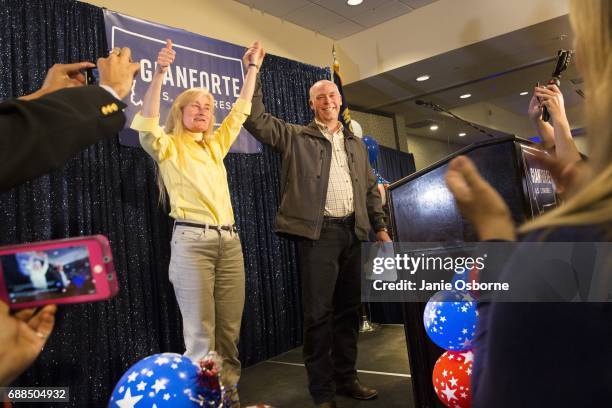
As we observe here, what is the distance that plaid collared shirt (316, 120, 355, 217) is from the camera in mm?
2279

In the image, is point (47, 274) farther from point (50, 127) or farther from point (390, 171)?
point (390, 171)

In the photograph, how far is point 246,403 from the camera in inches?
98.0

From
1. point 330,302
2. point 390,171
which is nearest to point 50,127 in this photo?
point 330,302

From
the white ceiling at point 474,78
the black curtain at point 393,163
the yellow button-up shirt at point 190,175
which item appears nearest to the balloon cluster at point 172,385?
the yellow button-up shirt at point 190,175

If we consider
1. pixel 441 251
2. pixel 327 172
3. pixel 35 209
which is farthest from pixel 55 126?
pixel 35 209

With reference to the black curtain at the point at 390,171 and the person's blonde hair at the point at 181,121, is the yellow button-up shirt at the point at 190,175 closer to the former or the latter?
the person's blonde hair at the point at 181,121

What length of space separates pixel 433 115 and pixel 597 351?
24.6ft

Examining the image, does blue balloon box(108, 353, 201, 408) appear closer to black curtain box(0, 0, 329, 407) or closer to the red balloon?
the red balloon

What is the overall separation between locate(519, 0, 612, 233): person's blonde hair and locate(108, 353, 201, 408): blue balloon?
878 mm

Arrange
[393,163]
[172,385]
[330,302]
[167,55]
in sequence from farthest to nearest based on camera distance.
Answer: [393,163]
[330,302]
[167,55]
[172,385]

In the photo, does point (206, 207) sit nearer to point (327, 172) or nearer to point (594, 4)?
point (327, 172)

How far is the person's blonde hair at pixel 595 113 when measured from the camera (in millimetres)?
424

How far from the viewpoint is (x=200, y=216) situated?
7.19 ft

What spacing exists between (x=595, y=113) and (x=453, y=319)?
1.13 metres
